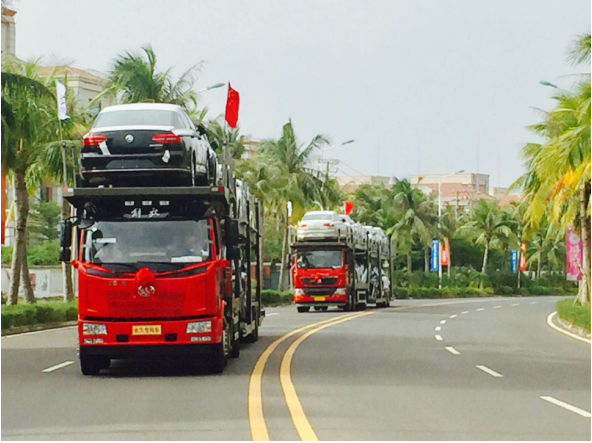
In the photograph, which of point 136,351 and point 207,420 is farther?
point 136,351

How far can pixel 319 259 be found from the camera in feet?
153

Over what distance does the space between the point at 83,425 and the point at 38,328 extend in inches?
870

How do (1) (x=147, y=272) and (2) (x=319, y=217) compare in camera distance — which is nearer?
(1) (x=147, y=272)

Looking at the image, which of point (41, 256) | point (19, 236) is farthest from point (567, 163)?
point (41, 256)

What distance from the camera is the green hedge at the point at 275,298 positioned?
55406mm

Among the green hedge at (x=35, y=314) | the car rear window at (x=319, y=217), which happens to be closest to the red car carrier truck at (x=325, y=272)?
the car rear window at (x=319, y=217)

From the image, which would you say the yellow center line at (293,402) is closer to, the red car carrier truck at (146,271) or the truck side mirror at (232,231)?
the red car carrier truck at (146,271)

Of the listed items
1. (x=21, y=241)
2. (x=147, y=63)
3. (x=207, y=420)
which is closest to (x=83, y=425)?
(x=207, y=420)

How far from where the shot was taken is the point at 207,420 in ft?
40.0

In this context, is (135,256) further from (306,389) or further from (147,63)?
(147,63)

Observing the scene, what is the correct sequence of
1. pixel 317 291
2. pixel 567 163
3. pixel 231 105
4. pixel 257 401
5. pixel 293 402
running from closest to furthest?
pixel 293 402 → pixel 257 401 → pixel 567 163 → pixel 231 105 → pixel 317 291

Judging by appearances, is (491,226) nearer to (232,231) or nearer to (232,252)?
(232,252)

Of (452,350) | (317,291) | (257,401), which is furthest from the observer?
(317,291)

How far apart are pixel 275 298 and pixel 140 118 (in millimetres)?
38312
